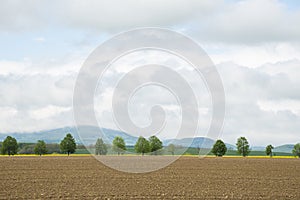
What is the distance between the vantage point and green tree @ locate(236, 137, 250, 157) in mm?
119000

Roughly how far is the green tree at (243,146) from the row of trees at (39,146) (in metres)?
49.3

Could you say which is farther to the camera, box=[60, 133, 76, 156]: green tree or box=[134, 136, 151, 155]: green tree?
box=[134, 136, 151, 155]: green tree

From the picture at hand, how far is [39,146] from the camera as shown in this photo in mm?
108625

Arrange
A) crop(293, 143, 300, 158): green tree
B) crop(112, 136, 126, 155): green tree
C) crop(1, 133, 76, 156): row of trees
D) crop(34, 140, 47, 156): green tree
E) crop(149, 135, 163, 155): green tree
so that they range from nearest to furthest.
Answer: crop(1, 133, 76, 156): row of trees → crop(34, 140, 47, 156): green tree → crop(112, 136, 126, 155): green tree → crop(149, 135, 163, 155): green tree → crop(293, 143, 300, 158): green tree

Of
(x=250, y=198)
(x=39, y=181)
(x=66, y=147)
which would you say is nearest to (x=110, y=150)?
(x=66, y=147)

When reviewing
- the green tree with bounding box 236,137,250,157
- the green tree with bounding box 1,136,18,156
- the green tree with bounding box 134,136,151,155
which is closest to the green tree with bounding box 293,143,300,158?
the green tree with bounding box 236,137,250,157

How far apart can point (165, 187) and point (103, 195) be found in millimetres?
5125

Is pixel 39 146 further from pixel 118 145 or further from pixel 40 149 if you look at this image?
pixel 118 145

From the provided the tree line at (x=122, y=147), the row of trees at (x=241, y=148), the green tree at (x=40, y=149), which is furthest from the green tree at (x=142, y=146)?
the green tree at (x=40, y=149)

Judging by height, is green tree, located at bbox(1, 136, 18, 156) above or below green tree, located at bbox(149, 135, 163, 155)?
below

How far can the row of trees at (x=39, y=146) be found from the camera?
103312mm

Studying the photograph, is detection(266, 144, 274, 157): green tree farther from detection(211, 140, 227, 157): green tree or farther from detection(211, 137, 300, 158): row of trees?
detection(211, 140, 227, 157): green tree

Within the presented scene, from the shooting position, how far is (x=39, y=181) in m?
28.2

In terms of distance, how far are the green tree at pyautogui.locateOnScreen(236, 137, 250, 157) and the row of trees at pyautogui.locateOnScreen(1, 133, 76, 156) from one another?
4935 cm
